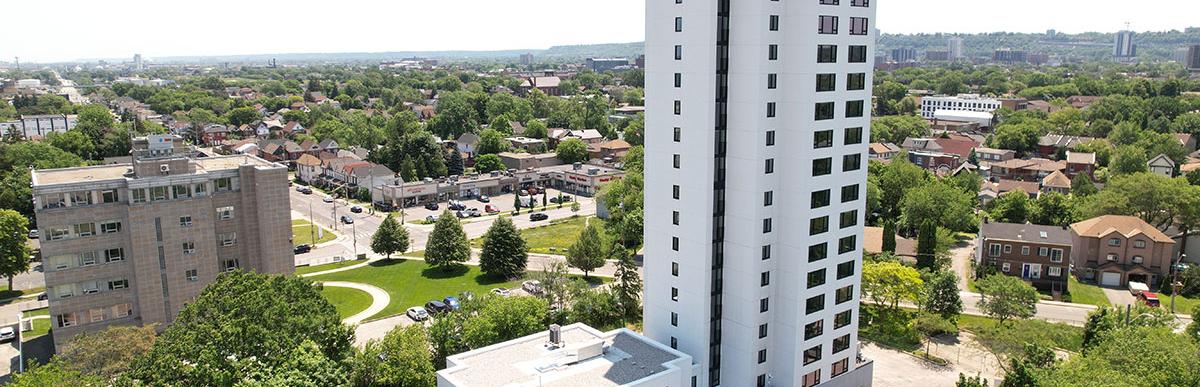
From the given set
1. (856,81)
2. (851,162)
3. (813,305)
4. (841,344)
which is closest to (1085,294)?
(841,344)

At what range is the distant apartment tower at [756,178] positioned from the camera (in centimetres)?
3469

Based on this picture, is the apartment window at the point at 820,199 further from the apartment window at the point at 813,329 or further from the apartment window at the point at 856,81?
the apartment window at the point at 813,329

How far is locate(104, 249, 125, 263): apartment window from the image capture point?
49844 mm

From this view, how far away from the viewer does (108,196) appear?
4953 cm

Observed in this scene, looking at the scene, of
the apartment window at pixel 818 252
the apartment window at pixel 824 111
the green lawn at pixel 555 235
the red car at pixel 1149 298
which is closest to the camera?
the apartment window at pixel 824 111

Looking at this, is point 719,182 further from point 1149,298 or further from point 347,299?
point 1149,298

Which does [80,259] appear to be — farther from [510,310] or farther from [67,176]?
[510,310]

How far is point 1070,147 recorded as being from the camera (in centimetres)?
12912

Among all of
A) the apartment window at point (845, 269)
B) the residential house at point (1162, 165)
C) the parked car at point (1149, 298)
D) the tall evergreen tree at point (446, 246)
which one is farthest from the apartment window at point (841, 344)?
the residential house at point (1162, 165)

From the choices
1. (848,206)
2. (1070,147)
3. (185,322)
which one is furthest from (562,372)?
(1070,147)

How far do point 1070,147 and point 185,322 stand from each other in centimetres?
13860

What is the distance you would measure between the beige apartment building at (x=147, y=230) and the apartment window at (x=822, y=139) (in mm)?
38850

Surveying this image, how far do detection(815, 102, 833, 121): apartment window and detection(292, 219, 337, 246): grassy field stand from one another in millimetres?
65497

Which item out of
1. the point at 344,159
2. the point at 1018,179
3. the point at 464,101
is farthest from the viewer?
the point at 464,101
